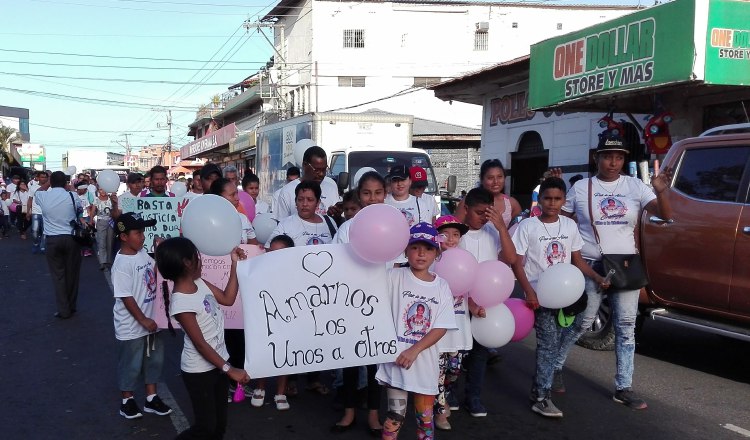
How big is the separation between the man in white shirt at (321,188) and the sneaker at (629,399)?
2.86 metres

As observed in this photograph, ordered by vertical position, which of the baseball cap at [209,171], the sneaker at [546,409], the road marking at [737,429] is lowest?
the road marking at [737,429]

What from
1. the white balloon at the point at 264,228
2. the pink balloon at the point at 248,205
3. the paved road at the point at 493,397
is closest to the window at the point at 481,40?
the paved road at the point at 493,397

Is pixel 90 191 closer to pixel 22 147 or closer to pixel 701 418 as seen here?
pixel 701 418

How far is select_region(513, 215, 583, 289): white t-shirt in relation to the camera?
5145 millimetres

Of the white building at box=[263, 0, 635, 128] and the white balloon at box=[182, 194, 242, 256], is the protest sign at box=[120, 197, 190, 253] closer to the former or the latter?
the white balloon at box=[182, 194, 242, 256]

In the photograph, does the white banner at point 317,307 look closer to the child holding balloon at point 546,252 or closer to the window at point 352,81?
the child holding balloon at point 546,252


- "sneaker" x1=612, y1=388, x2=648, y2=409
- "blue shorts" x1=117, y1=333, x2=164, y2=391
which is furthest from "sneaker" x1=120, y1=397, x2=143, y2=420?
"sneaker" x1=612, y1=388, x2=648, y2=409

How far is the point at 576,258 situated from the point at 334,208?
2335mm

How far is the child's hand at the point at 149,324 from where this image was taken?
498 cm

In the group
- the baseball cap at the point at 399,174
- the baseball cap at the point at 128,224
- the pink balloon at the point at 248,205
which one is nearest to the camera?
the baseball cap at the point at 128,224

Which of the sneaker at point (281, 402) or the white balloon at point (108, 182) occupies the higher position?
the white balloon at point (108, 182)

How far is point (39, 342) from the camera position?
25.2 ft

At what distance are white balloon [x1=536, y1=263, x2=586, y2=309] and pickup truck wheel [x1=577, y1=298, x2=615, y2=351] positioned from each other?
2333mm

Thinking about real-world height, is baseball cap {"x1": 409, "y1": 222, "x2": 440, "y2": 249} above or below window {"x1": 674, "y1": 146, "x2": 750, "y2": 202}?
below
